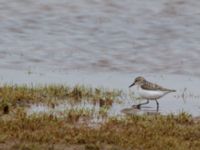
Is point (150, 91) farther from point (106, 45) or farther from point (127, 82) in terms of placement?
point (106, 45)

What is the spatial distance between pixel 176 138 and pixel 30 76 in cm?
517

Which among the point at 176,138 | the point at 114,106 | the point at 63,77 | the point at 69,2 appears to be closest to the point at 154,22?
the point at 69,2

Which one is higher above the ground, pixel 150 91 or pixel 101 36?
pixel 101 36

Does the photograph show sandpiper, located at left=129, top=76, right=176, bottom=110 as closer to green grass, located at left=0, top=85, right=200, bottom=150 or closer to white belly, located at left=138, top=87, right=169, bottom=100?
white belly, located at left=138, top=87, right=169, bottom=100

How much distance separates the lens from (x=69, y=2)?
2275cm

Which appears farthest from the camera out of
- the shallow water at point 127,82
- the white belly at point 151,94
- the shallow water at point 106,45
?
the shallow water at point 106,45

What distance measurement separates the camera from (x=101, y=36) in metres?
19.9

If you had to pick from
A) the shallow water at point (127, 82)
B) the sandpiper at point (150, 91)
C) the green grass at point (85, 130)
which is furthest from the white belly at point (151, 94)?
the green grass at point (85, 130)

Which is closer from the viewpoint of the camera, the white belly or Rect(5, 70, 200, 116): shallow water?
Rect(5, 70, 200, 116): shallow water

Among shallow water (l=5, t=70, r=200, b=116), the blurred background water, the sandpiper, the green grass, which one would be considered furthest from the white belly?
the blurred background water

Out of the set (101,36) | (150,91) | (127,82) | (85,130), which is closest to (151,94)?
(150,91)

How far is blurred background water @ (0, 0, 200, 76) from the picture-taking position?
17.3m

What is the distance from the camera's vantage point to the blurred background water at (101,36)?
56.9 feet

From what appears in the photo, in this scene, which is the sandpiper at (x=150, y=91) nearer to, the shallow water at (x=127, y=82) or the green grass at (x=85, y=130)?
the shallow water at (x=127, y=82)
